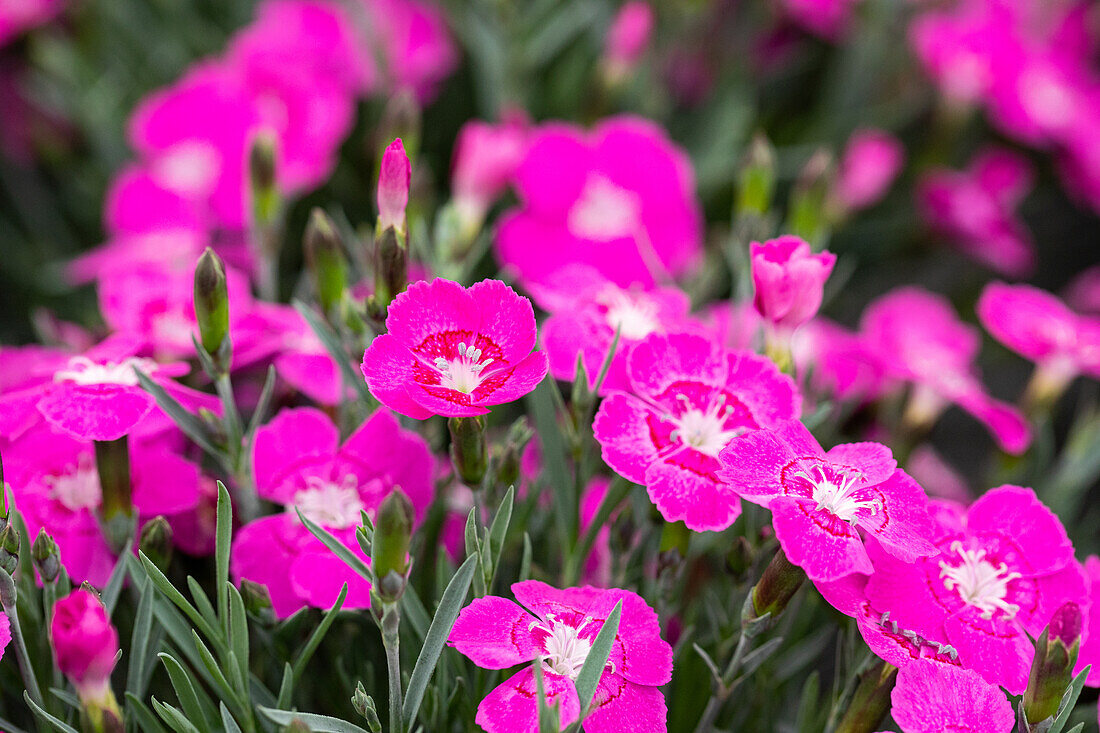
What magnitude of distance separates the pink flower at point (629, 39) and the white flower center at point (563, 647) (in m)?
0.99

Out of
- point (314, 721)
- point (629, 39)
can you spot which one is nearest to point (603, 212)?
point (629, 39)

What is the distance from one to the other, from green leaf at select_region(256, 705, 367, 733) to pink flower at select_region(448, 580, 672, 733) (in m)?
0.08

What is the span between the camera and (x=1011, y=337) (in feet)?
3.02

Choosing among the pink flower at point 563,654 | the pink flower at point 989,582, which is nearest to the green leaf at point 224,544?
the pink flower at point 563,654

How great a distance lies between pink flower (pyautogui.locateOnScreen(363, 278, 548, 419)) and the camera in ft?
1.91

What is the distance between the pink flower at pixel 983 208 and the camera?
1438 millimetres

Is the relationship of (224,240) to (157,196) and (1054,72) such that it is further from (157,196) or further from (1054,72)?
(1054,72)

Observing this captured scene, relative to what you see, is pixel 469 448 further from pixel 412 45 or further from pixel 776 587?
pixel 412 45

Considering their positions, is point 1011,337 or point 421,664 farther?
point 1011,337

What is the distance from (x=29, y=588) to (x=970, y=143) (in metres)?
1.63

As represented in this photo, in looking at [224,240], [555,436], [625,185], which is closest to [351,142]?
[224,240]

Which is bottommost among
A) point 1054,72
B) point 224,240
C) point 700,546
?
point 700,546

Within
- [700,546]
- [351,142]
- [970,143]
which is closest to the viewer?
[700,546]

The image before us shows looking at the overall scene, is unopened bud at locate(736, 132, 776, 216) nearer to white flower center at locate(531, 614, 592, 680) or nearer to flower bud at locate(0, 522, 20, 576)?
white flower center at locate(531, 614, 592, 680)
